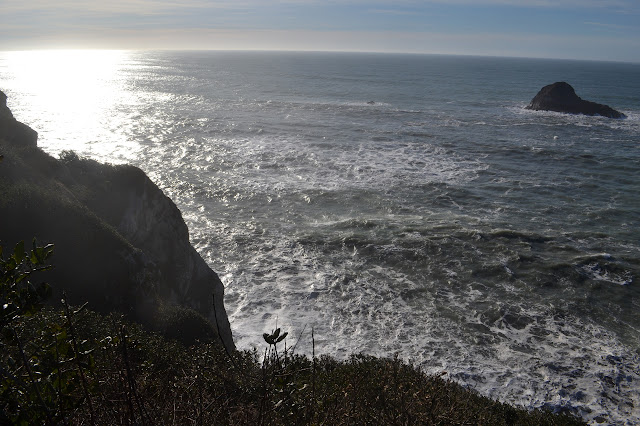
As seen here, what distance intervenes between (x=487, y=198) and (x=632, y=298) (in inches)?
498

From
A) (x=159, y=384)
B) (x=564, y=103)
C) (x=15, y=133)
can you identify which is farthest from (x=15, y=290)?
(x=564, y=103)

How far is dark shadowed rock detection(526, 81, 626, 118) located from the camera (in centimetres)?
7038

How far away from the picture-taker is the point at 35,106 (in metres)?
65.1

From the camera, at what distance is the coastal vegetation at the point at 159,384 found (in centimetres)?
322

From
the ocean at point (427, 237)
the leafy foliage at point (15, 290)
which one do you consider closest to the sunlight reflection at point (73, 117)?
the ocean at point (427, 237)

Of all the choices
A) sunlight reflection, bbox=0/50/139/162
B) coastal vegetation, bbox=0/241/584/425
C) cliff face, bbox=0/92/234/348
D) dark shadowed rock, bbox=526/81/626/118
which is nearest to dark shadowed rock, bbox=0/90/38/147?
cliff face, bbox=0/92/234/348

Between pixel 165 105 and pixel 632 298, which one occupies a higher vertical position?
pixel 165 105

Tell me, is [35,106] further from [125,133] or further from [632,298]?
[632,298]

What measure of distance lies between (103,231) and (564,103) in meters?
78.6

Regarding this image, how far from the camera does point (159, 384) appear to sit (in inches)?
275

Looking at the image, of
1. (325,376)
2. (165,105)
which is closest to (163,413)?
(325,376)

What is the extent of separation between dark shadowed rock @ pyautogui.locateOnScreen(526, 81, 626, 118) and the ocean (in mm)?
15437

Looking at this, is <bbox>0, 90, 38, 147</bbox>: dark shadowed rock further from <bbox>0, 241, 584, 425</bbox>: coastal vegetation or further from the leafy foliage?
the leafy foliage

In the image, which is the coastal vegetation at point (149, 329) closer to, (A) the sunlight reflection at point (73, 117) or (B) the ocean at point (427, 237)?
(B) the ocean at point (427, 237)
